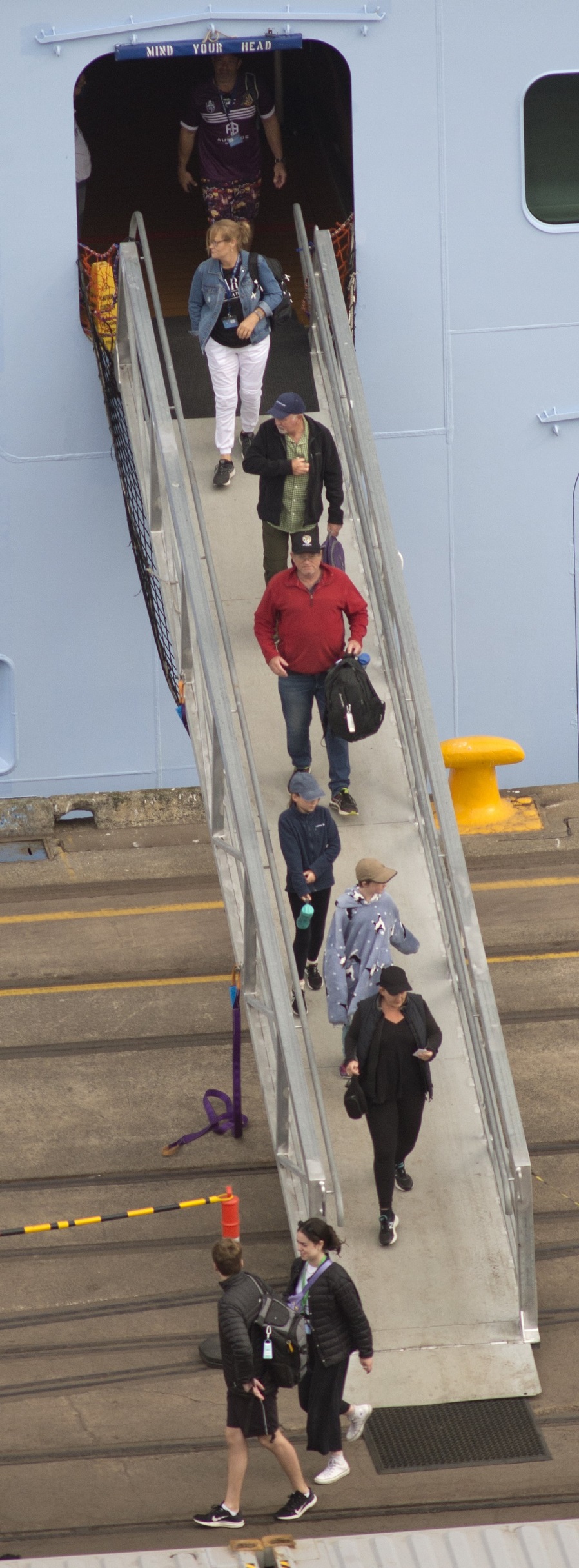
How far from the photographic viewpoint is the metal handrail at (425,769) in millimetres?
7992

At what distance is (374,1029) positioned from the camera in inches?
313

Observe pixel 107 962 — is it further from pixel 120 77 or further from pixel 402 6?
pixel 120 77

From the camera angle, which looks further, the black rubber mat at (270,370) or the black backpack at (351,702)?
the black rubber mat at (270,370)

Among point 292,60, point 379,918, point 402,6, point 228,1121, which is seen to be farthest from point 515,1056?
point 292,60

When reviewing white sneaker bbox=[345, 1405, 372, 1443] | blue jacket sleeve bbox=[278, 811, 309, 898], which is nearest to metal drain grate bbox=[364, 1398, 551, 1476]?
white sneaker bbox=[345, 1405, 372, 1443]

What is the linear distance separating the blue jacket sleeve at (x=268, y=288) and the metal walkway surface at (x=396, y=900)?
1.46 ft

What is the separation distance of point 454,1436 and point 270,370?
6.98 meters

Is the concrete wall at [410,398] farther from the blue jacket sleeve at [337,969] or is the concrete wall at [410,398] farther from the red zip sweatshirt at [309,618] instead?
the blue jacket sleeve at [337,969]

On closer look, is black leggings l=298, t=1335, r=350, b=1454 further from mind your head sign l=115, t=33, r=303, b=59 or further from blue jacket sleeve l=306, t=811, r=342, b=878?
mind your head sign l=115, t=33, r=303, b=59

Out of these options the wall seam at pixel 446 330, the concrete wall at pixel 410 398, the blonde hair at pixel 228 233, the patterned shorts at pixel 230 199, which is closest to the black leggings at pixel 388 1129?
the blonde hair at pixel 228 233

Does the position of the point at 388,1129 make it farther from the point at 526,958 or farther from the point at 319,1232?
the point at 526,958

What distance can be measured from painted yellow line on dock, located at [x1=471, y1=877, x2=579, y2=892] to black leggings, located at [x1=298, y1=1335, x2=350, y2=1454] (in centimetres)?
561

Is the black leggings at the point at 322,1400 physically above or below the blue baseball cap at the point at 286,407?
below

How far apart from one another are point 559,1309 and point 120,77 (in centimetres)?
1495
